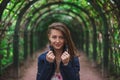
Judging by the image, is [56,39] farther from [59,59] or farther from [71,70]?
[71,70]

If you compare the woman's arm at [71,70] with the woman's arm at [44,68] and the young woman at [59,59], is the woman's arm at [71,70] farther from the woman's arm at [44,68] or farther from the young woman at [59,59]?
the woman's arm at [44,68]

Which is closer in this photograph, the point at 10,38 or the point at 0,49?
the point at 0,49

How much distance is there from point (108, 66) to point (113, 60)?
0.48 m

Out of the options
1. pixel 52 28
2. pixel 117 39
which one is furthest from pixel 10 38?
pixel 52 28

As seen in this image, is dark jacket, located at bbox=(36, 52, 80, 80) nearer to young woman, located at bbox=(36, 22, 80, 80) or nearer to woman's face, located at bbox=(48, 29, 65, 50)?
young woman, located at bbox=(36, 22, 80, 80)

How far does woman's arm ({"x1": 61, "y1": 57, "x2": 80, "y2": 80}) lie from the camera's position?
3.31 m

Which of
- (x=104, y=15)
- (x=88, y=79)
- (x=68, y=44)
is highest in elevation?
(x=104, y=15)

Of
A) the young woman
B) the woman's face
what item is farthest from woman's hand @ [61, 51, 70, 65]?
the woman's face

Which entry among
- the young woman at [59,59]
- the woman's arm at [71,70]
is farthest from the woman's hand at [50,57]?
the woman's arm at [71,70]

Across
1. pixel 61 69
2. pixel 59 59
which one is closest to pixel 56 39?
pixel 59 59

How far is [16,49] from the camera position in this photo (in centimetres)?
1291

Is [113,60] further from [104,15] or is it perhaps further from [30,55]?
[30,55]

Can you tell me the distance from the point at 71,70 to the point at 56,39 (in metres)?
0.32

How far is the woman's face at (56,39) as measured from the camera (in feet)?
11.1
